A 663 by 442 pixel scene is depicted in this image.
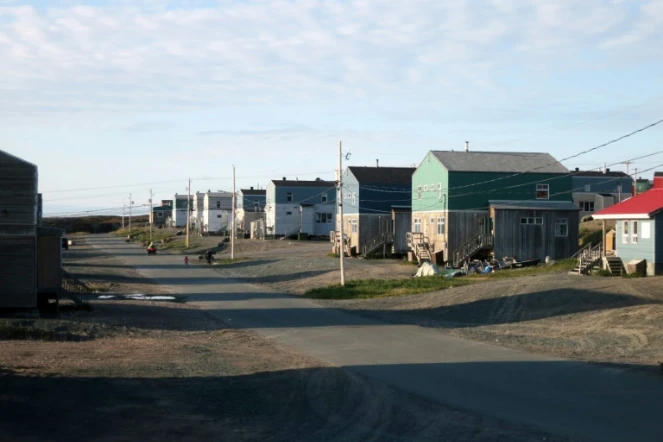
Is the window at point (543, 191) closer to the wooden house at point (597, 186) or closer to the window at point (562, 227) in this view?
the window at point (562, 227)

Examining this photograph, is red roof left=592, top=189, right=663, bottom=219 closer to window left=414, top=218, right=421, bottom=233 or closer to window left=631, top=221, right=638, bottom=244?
window left=631, top=221, right=638, bottom=244

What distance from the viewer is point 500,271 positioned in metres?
45.1

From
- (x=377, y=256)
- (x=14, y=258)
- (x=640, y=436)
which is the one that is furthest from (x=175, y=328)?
(x=377, y=256)

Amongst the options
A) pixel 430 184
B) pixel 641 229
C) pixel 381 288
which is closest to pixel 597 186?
pixel 430 184

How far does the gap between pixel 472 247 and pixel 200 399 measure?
130ft

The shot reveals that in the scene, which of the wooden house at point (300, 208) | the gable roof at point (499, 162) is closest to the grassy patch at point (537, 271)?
the gable roof at point (499, 162)

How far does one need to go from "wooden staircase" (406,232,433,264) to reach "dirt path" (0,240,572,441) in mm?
32931

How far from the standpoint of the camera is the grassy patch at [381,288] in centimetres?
3591

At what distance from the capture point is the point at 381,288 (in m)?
37.8

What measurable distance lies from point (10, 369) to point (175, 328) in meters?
10.6

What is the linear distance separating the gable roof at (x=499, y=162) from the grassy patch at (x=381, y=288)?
1408 centimetres

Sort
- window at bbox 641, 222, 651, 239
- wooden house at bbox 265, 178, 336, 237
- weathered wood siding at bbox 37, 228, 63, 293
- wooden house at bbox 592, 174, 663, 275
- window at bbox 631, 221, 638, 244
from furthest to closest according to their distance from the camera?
wooden house at bbox 265, 178, 336, 237 → window at bbox 631, 221, 638, 244 → window at bbox 641, 222, 651, 239 → wooden house at bbox 592, 174, 663, 275 → weathered wood siding at bbox 37, 228, 63, 293

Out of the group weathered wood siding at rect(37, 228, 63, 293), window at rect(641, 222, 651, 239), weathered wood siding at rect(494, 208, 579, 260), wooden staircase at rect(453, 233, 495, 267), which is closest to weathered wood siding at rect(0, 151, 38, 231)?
weathered wood siding at rect(37, 228, 63, 293)

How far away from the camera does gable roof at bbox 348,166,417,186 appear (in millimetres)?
65500
